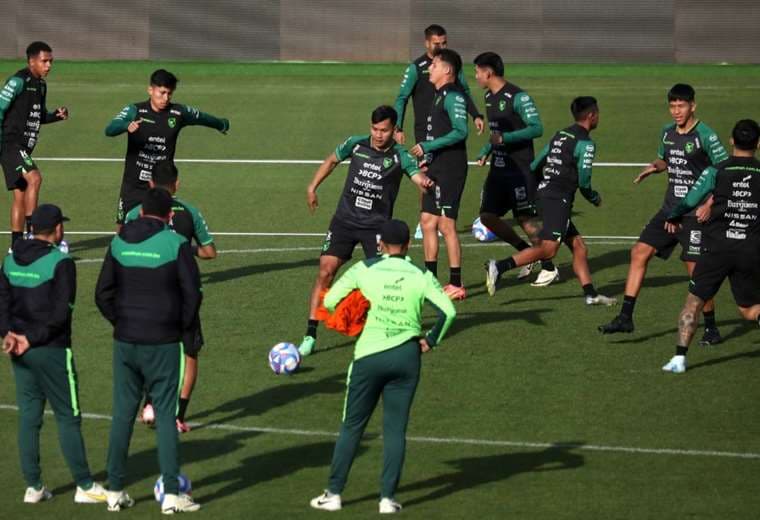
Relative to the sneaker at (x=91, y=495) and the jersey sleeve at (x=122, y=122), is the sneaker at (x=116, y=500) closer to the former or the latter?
the sneaker at (x=91, y=495)

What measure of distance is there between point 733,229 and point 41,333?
7030 mm

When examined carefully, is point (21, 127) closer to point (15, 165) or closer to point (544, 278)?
point (15, 165)

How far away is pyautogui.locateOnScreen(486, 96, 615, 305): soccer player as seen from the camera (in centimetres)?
1797

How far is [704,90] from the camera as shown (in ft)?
122

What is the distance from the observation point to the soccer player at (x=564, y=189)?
1797cm

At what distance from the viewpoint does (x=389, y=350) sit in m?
11.3

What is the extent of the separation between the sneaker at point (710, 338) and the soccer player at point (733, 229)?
140cm

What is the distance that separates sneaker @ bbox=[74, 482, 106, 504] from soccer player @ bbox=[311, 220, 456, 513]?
5.67ft

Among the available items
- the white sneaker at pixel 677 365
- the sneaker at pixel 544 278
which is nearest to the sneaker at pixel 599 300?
the sneaker at pixel 544 278

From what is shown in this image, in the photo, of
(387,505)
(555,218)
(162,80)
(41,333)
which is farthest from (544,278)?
(41,333)

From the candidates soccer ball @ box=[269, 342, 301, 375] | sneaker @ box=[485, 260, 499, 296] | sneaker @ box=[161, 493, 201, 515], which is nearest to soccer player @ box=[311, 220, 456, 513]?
sneaker @ box=[161, 493, 201, 515]

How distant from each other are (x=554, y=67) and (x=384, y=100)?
8.78 meters

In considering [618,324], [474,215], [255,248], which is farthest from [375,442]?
[474,215]

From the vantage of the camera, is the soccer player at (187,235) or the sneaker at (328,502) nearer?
the sneaker at (328,502)
